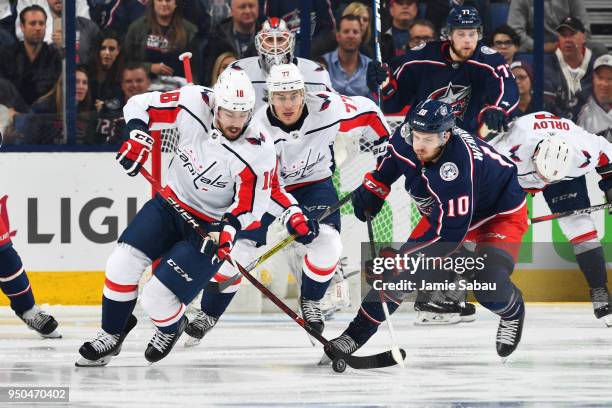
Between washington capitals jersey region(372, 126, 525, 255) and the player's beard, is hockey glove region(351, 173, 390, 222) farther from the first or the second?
the player's beard

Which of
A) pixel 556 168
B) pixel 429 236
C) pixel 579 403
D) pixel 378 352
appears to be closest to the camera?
pixel 579 403

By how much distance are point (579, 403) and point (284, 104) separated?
1971 millimetres

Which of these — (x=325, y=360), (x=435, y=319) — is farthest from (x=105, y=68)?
(x=325, y=360)

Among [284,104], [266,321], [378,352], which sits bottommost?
[266,321]

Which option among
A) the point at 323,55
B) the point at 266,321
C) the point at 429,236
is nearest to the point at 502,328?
the point at 429,236

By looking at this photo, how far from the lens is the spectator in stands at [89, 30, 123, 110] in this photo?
7734mm

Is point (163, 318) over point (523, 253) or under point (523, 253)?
over

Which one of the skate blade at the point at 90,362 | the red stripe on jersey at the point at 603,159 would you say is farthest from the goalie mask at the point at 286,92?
the red stripe on jersey at the point at 603,159

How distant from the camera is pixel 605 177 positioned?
6.99m

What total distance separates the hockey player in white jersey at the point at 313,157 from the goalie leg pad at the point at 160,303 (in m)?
0.69

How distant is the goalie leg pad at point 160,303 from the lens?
5379 mm

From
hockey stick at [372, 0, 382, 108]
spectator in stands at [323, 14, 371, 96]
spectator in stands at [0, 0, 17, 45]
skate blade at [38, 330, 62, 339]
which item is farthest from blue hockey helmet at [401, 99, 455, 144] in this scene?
spectator in stands at [0, 0, 17, 45]

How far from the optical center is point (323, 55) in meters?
7.76

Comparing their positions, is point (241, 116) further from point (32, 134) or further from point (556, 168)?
point (32, 134)
